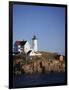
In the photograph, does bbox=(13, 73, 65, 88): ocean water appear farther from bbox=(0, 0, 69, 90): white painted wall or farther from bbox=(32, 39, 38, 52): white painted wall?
bbox=(32, 39, 38, 52): white painted wall

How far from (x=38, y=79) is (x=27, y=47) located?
357mm

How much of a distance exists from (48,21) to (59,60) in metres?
0.44

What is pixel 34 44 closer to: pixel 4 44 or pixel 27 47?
pixel 27 47

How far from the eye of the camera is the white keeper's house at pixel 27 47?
2359 millimetres

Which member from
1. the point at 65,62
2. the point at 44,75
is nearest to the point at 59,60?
the point at 65,62

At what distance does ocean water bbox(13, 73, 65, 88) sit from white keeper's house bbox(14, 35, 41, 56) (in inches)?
9.4

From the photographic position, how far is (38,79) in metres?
2.41

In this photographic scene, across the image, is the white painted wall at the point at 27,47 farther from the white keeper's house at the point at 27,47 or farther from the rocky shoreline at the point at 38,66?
the rocky shoreline at the point at 38,66

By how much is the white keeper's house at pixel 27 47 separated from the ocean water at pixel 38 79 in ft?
0.79

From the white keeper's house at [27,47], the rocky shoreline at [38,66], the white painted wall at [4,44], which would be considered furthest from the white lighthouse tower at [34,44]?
the white painted wall at [4,44]

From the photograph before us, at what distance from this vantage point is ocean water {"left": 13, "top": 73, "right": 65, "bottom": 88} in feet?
7.73

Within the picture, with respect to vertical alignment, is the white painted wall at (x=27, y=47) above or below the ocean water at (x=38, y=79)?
above

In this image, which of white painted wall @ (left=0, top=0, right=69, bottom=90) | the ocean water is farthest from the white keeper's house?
the ocean water

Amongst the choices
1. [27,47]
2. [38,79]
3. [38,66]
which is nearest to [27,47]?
[27,47]
